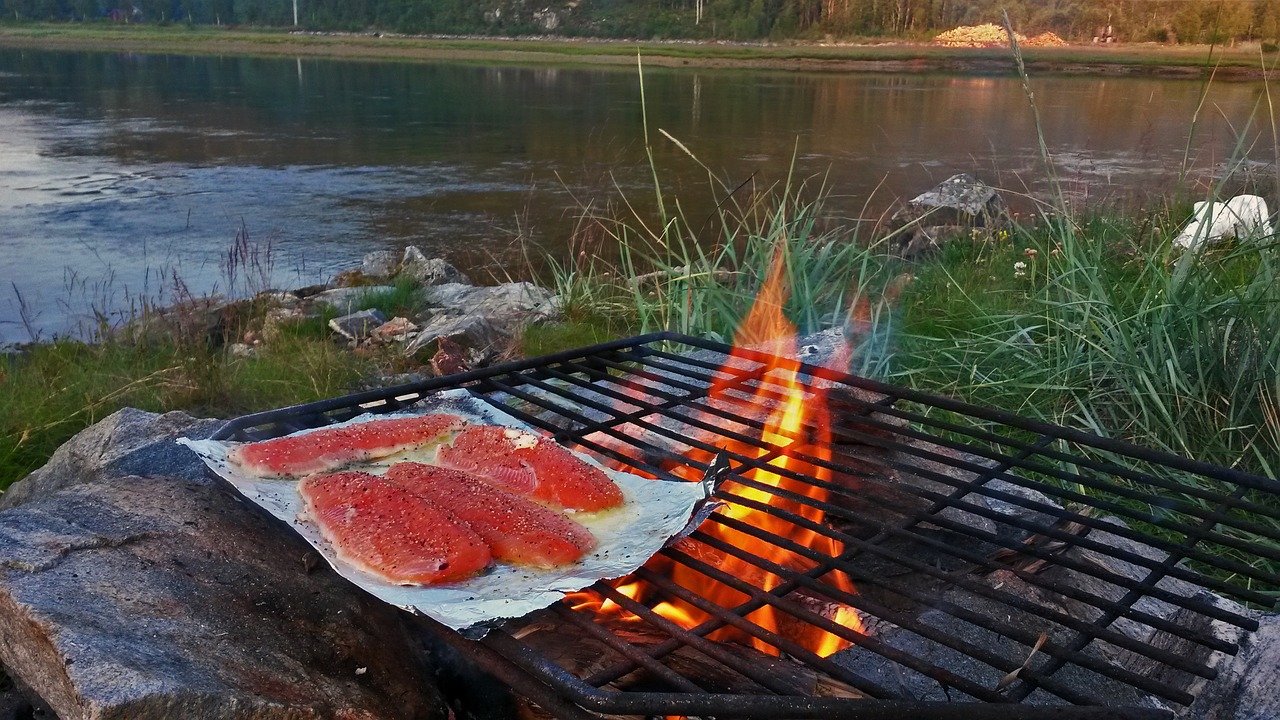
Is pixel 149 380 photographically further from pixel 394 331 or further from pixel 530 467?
pixel 530 467

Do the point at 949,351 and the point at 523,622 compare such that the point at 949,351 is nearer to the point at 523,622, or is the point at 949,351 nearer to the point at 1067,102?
the point at 523,622

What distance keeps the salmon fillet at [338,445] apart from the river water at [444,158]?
3.56m

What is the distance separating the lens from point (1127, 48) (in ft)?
115

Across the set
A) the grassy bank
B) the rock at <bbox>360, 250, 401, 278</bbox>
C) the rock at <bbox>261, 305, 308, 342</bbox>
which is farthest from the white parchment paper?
the rock at <bbox>360, 250, 401, 278</bbox>

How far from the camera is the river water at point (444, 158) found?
1026 centimetres

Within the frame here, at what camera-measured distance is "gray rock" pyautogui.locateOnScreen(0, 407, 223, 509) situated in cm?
283

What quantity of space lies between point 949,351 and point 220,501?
3.76 metres

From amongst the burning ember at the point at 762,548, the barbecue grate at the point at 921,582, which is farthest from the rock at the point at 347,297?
the burning ember at the point at 762,548

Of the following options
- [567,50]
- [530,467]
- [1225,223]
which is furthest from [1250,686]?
[567,50]

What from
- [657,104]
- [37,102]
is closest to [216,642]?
[657,104]

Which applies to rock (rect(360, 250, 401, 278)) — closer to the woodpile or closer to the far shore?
the woodpile

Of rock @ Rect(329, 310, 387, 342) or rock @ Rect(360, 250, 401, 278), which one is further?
rock @ Rect(360, 250, 401, 278)

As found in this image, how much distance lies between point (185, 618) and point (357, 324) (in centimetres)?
530

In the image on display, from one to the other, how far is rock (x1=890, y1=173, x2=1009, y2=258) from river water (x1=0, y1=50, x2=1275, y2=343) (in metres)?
0.60
